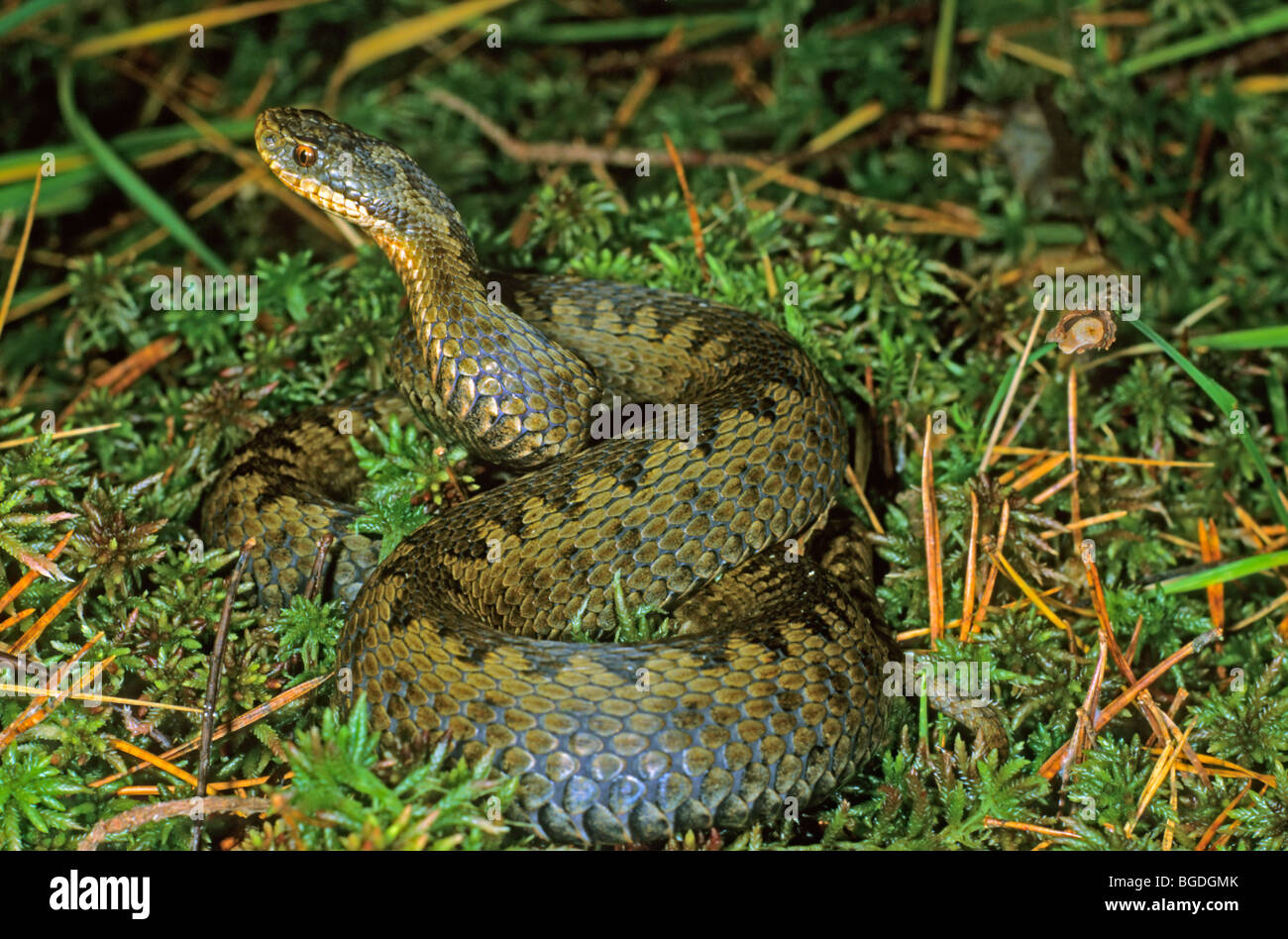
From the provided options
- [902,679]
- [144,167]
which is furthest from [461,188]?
[902,679]

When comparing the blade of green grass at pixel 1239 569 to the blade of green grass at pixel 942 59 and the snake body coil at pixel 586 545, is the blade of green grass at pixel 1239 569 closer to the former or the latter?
the snake body coil at pixel 586 545

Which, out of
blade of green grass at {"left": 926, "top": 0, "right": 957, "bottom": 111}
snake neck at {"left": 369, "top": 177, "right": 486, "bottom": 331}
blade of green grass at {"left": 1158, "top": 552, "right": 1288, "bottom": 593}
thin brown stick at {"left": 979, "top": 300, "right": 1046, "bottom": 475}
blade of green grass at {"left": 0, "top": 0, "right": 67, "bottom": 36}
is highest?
blade of green grass at {"left": 926, "top": 0, "right": 957, "bottom": 111}

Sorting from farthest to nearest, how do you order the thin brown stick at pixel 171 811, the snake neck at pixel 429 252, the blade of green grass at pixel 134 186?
the blade of green grass at pixel 134 186 < the snake neck at pixel 429 252 < the thin brown stick at pixel 171 811

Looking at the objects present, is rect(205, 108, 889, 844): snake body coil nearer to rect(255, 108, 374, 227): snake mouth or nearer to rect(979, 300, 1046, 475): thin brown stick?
rect(255, 108, 374, 227): snake mouth

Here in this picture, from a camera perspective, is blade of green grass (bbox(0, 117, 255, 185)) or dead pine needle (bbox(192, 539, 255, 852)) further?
blade of green grass (bbox(0, 117, 255, 185))

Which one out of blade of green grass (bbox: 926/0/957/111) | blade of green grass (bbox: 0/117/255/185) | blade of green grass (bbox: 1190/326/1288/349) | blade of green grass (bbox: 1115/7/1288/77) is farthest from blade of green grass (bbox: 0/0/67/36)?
blade of green grass (bbox: 1115/7/1288/77)

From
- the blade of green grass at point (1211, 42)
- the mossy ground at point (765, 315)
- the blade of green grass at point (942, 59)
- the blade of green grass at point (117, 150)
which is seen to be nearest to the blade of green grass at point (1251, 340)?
the mossy ground at point (765, 315)
